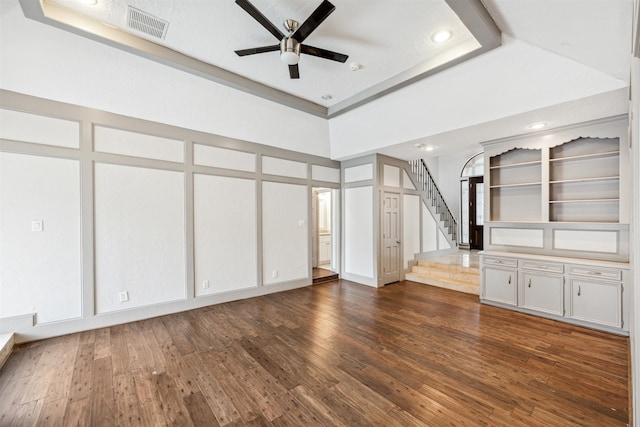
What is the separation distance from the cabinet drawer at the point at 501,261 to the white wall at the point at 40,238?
19.4 feet

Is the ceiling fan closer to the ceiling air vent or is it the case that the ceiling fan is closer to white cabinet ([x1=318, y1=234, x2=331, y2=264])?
the ceiling air vent

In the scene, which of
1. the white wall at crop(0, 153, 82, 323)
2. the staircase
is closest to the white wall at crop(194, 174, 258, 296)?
the white wall at crop(0, 153, 82, 323)

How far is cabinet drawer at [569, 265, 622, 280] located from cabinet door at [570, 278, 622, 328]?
75 mm

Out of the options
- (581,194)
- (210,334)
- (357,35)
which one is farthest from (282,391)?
(581,194)

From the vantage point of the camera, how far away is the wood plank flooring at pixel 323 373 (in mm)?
1967

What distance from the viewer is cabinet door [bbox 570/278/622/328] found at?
3224mm

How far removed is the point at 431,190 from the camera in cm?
710

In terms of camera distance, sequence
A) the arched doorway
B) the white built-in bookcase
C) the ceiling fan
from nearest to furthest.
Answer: the ceiling fan < the white built-in bookcase < the arched doorway

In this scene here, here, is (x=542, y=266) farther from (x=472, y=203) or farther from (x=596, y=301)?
(x=472, y=203)

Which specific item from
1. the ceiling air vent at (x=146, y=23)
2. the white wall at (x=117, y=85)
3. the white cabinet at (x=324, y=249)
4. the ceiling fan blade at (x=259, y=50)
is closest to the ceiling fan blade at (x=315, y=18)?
the ceiling fan blade at (x=259, y=50)

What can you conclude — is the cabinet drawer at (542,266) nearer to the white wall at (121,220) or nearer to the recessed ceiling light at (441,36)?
the recessed ceiling light at (441,36)

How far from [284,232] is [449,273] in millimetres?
3513

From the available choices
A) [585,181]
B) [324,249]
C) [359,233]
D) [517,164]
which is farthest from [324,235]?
[585,181]

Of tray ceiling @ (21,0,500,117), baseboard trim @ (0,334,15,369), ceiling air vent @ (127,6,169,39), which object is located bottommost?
baseboard trim @ (0,334,15,369)
